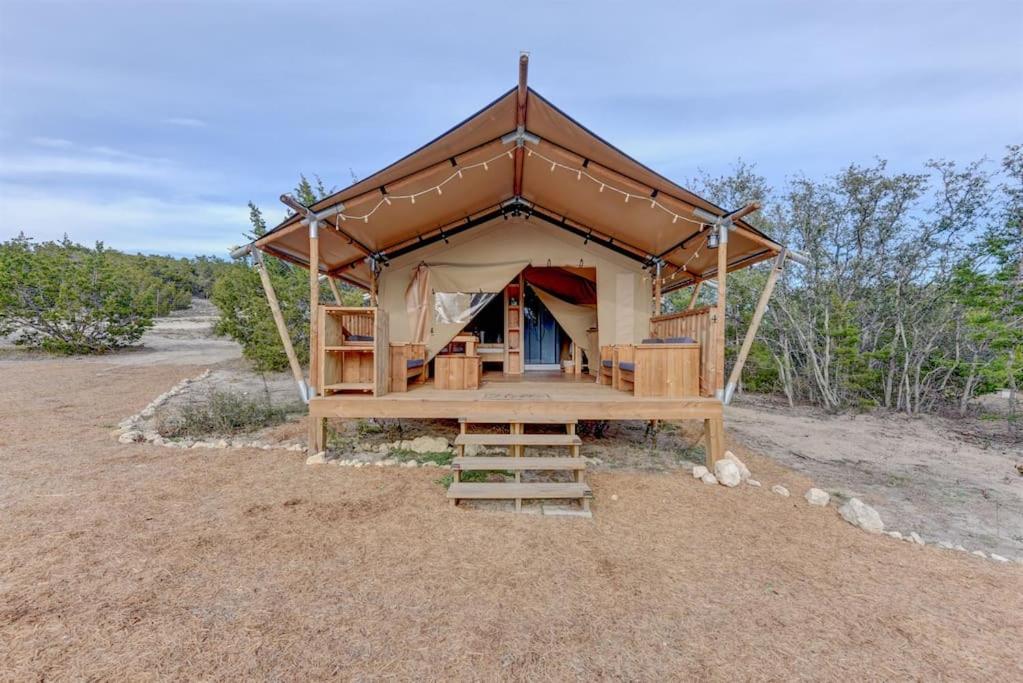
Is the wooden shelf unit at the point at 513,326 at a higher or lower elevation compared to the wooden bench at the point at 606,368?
higher

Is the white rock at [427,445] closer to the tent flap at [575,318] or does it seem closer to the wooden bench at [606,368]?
the wooden bench at [606,368]

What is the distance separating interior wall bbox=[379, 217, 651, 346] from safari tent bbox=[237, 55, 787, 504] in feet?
0.08

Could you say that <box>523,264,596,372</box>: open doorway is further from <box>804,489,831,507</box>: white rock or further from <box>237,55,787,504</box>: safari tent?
<box>804,489,831,507</box>: white rock

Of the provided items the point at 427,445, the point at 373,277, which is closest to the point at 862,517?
the point at 427,445

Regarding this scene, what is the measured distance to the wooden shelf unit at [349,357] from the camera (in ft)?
16.2

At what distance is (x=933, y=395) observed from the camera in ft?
28.1

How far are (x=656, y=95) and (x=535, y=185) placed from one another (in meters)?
8.24

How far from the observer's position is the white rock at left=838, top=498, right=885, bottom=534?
3496 mm

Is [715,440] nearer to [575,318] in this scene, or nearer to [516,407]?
[516,407]

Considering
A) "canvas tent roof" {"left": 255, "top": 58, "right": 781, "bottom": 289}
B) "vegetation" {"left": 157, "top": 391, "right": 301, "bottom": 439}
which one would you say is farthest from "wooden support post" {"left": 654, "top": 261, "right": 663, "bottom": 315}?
"vegetation" {"left": 157, "top": 391, "right": 301, "bottom": 439}

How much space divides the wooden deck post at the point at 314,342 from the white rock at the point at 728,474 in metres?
4.29

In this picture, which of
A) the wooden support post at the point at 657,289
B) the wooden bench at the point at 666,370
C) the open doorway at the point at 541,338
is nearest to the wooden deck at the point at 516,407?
the wooden bench at the point at 666,370

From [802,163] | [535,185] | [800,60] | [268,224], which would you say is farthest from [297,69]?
[802,163]

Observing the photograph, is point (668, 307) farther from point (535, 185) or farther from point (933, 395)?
point (535, 185)
